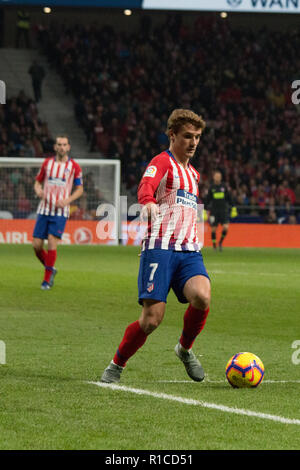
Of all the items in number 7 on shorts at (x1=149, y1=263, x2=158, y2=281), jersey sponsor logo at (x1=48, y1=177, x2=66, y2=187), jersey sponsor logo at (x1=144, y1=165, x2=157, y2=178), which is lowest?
number 7 on shorts at (x1=149, y1=263, x2=158, y2=281)

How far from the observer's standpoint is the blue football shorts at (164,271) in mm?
6422

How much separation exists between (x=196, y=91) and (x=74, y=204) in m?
8.26

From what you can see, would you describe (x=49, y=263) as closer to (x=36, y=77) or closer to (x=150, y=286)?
(x=150, y=286)

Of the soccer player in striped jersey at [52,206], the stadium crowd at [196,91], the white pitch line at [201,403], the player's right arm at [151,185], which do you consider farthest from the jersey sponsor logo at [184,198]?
the stadium crowd at [196,91]

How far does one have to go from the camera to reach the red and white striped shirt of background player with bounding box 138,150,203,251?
6590mm

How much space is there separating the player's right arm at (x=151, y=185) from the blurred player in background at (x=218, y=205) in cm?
1885

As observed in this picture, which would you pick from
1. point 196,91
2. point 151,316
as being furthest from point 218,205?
point 151,316

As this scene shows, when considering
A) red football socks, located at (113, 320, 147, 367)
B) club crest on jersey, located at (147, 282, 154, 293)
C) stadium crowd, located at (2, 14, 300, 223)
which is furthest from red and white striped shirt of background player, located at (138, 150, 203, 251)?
stadium crowd, located at (2, 14, 300, 223)

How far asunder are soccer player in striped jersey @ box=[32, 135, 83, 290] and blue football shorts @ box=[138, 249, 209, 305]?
23.2ft

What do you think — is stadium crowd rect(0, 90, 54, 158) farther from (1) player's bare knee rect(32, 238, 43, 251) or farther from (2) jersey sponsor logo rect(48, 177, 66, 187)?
(1) player's bare knee rect(32, 238, 43, 251)

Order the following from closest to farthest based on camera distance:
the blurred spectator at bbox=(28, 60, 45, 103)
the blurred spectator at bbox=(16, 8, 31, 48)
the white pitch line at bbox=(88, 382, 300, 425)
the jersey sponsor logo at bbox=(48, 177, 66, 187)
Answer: the white pitch line at bbox=(88, 382, 300, 425), the jersey sponsor logo at bbox=(48, 177, 66, 187), the blurred spectator at bbox=(28, 60, 45, 103), the blurred spectator at bbox=(16, 8, 31, 48)

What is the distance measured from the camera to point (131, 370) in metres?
7.17

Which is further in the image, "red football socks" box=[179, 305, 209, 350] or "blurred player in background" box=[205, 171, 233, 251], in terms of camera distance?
"blurred player in background" box=[205, 171, 233, 251]
